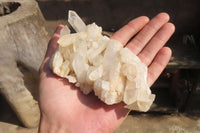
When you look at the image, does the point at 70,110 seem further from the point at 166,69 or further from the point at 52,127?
the point at 166,69

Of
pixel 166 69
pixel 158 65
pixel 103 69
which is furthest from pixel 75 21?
pixel 166 69

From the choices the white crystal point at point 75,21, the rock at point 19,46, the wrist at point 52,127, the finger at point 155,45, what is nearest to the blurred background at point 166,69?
the rock at point 19,46

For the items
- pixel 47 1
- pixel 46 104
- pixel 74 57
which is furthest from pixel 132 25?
pixel 47 1

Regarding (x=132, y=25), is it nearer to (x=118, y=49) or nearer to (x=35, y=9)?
(x=118, y=49)

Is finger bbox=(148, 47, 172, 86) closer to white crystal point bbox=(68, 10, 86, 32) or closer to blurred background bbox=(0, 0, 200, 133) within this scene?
white crystal point bbox=(68, 10, 86, 32)

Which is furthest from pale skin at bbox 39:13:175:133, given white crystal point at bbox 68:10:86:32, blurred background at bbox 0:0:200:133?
blurred background at bbox 0:0:200:133
